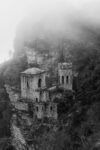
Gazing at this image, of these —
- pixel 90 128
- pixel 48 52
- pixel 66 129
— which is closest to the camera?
pixel 90 128

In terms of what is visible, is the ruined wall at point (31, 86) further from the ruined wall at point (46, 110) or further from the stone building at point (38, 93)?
the ruined wall at point (46, 110)

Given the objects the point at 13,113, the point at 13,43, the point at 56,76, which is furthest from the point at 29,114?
the point at 13,43

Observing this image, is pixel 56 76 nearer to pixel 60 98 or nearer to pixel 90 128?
pixel 60 98

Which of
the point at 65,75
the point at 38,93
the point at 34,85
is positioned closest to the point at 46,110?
the point at 38,93

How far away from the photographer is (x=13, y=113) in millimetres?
41719

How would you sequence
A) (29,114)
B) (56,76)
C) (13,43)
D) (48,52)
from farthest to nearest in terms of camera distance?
(13,43) → (48,52) → (56,76) → (29,114)

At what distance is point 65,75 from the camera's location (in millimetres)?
40031

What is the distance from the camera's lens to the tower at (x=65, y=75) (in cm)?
3988

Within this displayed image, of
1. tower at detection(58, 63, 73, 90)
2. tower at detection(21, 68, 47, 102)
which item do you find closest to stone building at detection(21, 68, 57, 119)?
tower at detection(21, 68, 47, 102)

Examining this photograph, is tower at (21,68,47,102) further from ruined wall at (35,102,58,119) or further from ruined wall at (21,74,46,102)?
ruined wall at (35,102,58,119)

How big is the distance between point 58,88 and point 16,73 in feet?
23.6

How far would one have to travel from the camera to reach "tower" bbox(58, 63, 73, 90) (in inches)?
1570

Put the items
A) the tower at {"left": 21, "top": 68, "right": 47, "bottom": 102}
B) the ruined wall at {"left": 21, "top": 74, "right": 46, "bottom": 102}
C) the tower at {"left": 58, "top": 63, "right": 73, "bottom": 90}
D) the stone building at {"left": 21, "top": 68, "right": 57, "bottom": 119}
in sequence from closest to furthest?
the stone building at {"left": 21, "top": 68, "right": 57, "bottom": 119} < the tower at {"left": 21, "top": 68, "right": 47, "bottom": 102} < the ruined wall at {"left": 21, "top": 74, "right": 46, "bottom": 102} < the tower at {"left": 58, "top": 63, "right": 73, "bottom": 90}

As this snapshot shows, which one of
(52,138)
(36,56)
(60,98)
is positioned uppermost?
(36,56)
